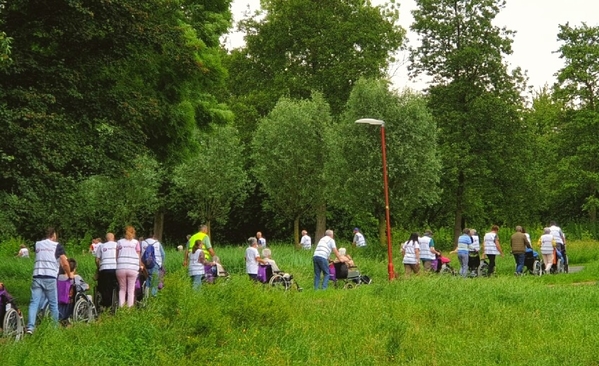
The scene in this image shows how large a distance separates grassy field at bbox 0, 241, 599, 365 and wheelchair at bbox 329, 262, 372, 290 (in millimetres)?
4805

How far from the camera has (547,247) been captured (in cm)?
2683

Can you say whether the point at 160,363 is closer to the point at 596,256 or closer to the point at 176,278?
the point at 176,278

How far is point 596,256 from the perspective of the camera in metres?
33.7

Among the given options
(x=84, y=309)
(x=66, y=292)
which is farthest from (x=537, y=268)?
(x=66, y=292)

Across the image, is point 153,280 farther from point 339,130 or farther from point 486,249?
point 339,130

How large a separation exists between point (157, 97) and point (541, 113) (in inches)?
1788

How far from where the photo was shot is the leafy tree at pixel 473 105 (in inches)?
1697

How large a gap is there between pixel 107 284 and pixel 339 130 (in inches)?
880

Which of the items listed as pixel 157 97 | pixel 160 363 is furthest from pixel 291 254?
pixel 160 363

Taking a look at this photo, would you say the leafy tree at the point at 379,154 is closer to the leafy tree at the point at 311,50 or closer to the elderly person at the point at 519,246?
the leafy tree at the point at 311,50

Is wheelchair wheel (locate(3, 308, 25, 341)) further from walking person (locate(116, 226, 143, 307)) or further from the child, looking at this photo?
the child

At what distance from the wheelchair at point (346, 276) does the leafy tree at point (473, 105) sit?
2051cm

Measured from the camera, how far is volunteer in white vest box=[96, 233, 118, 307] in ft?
54.5

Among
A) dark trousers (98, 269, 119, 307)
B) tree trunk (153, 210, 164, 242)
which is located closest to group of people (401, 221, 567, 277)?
dark trousers (98, 269, 119, 307)
